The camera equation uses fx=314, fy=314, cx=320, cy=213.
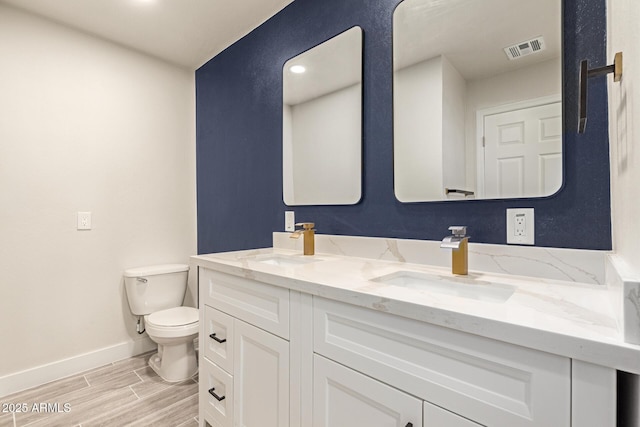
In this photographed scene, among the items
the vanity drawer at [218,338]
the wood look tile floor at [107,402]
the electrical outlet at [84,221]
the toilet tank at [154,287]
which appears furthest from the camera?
the toilet tank at [154,287]

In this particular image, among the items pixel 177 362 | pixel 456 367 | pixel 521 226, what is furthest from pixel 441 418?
pixel 177 362

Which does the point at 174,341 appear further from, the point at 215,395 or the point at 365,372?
the point at 365,372

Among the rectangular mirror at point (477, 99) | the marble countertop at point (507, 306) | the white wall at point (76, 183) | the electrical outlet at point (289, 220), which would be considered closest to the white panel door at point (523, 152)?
the rectangular mirror at point (477, 99)

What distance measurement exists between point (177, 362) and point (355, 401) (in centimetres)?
168

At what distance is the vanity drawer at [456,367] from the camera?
0.58 m

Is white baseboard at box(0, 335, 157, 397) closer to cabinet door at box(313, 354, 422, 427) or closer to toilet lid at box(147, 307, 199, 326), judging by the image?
toilet lid at box(147, 307, 199, 326)

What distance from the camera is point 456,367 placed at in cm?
70

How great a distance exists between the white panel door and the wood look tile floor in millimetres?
1903

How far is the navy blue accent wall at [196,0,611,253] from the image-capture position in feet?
3.20

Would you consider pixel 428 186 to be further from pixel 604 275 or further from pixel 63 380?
pixel 63 380

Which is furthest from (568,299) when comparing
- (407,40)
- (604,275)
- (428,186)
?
(407,40)

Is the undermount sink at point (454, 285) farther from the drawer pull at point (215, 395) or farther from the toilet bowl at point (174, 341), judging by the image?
the toilet bowl at point (174, 341)

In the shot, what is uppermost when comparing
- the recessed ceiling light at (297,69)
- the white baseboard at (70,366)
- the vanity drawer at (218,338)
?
the recessed ceiling light at (297,69)

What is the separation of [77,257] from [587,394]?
9.01 ft
